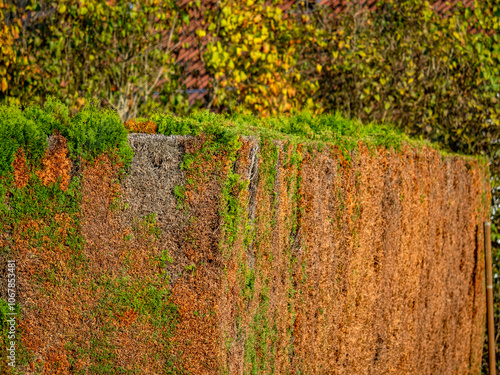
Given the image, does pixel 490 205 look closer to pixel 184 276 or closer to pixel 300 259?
pixel 300 259

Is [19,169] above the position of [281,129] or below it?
below

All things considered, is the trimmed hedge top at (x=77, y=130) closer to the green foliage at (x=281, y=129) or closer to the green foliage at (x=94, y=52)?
the green foliage at (x=281, y=129)

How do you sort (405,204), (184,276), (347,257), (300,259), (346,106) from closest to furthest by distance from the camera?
1. (184,276)
2. (300,259)
3. (347,257)
4. (405,204)
5. (346,106)

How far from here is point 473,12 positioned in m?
9.58

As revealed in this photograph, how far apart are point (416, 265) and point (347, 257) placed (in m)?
1.86

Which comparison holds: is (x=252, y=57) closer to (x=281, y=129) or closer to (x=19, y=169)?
(x=281, y=129)

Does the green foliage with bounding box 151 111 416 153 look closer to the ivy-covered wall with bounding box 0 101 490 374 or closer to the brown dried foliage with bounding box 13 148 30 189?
the ivy-covered wall with bounding box 0 101 490 374

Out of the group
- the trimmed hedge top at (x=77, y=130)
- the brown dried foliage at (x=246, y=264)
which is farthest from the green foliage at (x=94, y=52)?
the trimmed hedge top at (x=77, y=130)

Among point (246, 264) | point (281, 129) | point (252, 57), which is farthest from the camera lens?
point (252, 57)

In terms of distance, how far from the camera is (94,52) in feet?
23.6

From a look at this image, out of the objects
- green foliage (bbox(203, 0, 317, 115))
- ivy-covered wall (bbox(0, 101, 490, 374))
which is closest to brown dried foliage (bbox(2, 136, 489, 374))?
ivy-covered wall (bbox(0, 101, 490, 374))

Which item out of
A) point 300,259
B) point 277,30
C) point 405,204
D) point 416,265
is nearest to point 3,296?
point 300,259

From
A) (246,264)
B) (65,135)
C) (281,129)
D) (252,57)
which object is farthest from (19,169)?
(252,57)

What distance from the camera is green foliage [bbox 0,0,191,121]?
679 centimetres
